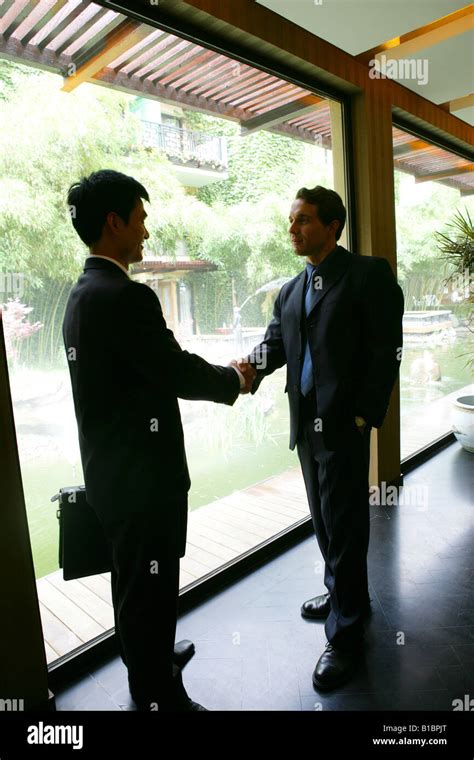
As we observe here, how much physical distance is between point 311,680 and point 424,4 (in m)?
3.39

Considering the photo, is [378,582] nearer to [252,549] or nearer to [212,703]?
[252,549]

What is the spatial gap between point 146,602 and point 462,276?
4.33 m

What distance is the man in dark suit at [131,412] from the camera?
4.99 feet

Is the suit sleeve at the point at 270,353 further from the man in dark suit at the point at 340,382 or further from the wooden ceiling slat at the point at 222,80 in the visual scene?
the wooden ceiling slat at the point at 222,80

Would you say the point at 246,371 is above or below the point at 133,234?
below

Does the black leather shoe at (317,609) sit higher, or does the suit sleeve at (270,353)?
the suit sleeve at (270,353)

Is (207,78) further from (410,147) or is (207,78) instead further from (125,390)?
(410,147)

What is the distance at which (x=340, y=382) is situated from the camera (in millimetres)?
2010

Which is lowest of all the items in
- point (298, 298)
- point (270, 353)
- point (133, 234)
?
point (270, 353)

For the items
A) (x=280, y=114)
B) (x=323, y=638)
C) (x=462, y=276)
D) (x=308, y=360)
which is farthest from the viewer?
(x=462, y=276)

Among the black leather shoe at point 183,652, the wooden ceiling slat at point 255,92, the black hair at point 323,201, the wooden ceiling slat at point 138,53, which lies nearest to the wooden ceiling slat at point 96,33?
the wooden ceiling slat at point 138,53

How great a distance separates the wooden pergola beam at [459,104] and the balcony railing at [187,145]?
2.67 m

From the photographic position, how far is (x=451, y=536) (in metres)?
3.18

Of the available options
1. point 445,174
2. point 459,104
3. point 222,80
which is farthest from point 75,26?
point 445,174
